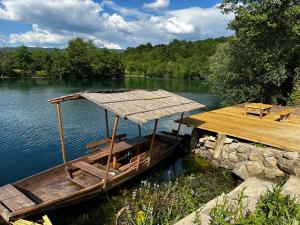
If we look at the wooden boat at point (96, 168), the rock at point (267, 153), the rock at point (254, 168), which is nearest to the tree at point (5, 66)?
the wooden boat at point (96, 168)

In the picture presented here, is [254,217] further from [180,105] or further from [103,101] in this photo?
[180,105]

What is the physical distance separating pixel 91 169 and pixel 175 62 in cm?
11698

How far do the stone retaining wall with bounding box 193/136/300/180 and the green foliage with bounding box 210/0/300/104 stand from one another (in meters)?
11.4

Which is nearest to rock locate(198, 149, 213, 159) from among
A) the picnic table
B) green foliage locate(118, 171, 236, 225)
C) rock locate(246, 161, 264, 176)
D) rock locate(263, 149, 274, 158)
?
green foliage locate(118, 171, 236, 225)

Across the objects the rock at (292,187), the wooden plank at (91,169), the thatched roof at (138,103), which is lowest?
the wooden plank at (91,169)

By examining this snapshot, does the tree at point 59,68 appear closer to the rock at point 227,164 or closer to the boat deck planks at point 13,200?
the rock at point 227,164

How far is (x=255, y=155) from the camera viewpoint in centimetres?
1479

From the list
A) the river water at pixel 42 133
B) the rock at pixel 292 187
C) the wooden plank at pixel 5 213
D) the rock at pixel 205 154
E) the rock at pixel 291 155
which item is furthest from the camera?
the rock at pixel 205 154

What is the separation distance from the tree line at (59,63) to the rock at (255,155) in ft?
284

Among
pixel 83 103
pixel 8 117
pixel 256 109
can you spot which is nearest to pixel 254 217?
pixel 256 109

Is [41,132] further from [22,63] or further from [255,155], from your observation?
[22,63]

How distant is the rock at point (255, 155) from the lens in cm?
1468

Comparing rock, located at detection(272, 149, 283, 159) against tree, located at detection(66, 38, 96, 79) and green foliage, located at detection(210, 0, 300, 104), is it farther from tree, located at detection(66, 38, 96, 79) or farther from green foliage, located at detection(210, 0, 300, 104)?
tree, located at detection(66, 38, 96, 79)

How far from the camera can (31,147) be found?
20.0m
